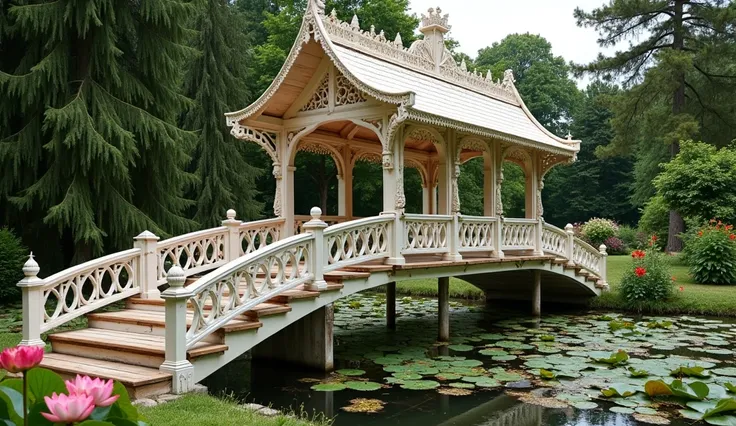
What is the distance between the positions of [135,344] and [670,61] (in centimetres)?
2203

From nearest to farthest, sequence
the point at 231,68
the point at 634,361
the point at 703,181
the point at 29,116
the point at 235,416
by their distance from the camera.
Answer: the point at 235,416 → the point at 634,361 → the point at 29,116 → the point at 703,181 → the point at 231,68

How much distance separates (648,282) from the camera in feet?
48.8

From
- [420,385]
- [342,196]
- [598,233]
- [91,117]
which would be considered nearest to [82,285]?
[420,385]

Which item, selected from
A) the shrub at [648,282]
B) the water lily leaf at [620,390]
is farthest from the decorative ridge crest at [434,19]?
the water lily leaf at [620,390]

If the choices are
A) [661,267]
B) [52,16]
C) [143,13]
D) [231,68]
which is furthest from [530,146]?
[231,68]

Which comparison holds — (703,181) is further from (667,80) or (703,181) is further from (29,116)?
(29,116)

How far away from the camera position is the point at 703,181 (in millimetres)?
18375

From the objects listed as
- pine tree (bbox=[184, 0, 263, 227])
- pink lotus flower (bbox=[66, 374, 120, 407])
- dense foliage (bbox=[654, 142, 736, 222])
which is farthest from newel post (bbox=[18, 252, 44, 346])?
dense foliage (bbox=[654, 142, 736, 222])

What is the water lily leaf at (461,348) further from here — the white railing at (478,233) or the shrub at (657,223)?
the shrub at (657,223)

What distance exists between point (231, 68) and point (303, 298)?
55.0 feet

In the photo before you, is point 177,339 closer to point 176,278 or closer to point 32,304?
point 176,278

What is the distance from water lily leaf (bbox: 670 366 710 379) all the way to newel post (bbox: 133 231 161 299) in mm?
7135

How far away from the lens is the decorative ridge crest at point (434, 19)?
12.2m

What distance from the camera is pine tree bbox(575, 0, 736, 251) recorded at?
76.1ft
